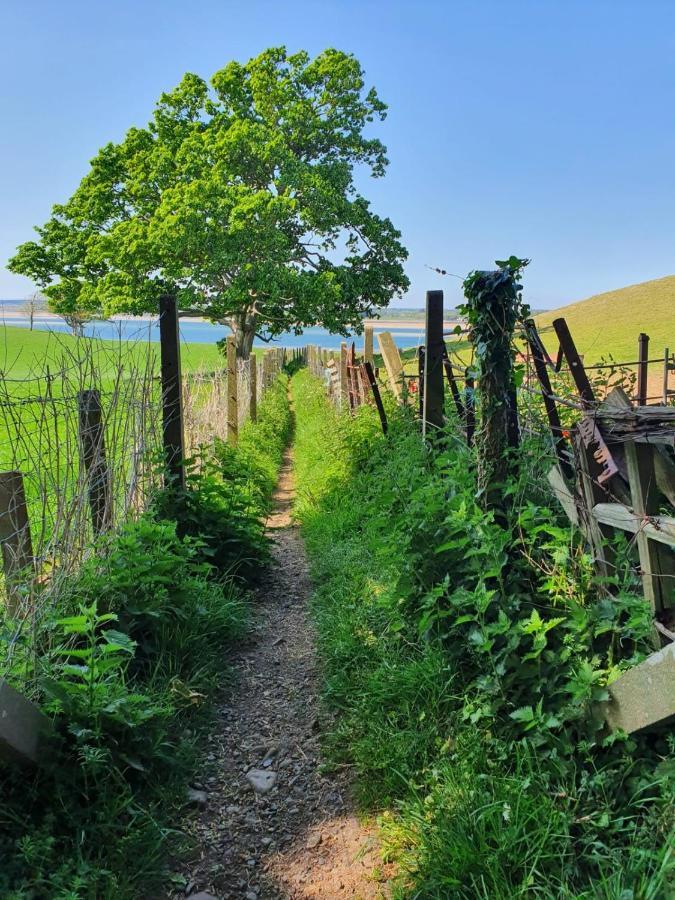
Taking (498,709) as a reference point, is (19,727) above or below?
above

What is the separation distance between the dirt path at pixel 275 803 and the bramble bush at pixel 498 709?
16cm

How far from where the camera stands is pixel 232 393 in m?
10.4

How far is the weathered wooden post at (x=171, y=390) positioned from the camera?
5.39 metres

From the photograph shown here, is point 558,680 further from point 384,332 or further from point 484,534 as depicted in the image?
point 384,332

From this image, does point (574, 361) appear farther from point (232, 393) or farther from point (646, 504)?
point (232, 393)

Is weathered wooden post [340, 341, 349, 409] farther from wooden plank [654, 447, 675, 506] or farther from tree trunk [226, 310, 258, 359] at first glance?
tree trunk [226, 310, 258, 359]

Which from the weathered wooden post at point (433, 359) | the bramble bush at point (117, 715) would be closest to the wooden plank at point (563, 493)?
the weathered wooden post at point (433, 359)

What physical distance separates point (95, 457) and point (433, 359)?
2.59 metres

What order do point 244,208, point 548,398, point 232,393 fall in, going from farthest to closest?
point 244,208, point 232,393, point 548,398

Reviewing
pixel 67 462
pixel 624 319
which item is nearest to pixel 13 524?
pixel 67 462

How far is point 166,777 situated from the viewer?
3.15 metres

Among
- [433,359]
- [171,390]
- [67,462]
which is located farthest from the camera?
[171,390]

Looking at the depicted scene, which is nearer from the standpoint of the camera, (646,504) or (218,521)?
(646,504)

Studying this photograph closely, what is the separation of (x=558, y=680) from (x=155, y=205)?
1143 inches
